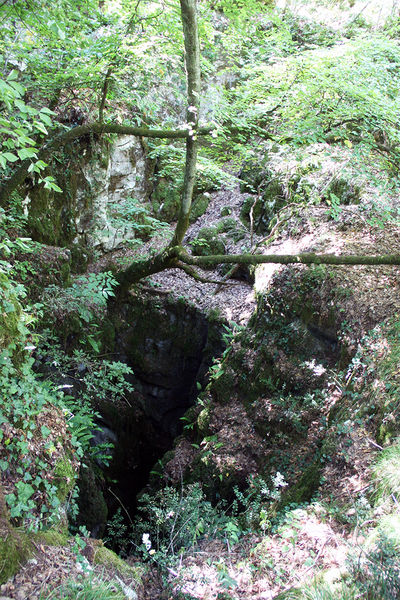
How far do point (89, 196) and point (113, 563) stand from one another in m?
6.87

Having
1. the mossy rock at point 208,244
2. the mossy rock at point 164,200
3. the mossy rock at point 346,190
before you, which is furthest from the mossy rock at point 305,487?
the mossy rock at point 164,200

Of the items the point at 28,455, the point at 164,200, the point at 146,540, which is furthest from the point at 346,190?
the point at 28,455

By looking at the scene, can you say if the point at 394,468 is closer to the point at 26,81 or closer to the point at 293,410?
the point at 293,410

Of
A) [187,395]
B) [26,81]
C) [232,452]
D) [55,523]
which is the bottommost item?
[187,395]

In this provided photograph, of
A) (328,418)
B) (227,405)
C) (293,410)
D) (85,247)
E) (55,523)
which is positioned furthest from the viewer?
Result: (85,247)

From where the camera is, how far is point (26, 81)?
5.45 metres

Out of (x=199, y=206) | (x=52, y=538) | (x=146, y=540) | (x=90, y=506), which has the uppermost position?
(x=199, y=206)

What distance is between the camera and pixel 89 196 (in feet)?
26.2

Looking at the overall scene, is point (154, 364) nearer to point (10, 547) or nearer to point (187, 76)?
point (187, 76)

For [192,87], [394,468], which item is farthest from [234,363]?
[192,87]

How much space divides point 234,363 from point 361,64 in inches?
191

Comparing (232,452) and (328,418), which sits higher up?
(328,418)

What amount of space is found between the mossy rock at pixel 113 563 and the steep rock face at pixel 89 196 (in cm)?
556

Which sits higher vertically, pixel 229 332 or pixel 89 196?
pixel 89 196
